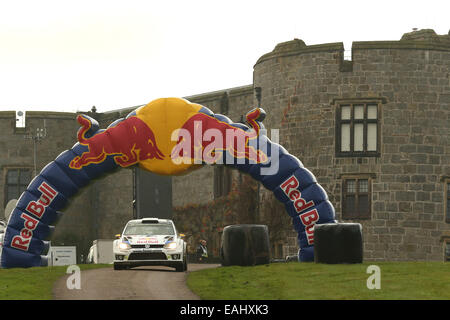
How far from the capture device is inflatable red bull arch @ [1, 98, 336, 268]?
3169 centimetres

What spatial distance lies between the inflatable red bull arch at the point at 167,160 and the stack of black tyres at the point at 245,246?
8.64 ft

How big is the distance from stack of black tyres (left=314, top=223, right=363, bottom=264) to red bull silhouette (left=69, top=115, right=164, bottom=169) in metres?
6.42

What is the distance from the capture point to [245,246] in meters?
28.4

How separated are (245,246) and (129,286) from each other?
5166 millimetres

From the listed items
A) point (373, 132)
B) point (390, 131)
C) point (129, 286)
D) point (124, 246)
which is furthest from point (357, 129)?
point (129, 286)

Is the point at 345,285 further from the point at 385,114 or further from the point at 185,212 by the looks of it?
the point at 185,212

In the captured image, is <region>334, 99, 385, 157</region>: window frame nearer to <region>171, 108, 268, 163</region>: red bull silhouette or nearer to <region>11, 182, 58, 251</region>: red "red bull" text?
<region>171, 108, 268, 163</region>: red bull silhouette

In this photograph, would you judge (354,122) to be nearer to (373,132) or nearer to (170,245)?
(373,132)

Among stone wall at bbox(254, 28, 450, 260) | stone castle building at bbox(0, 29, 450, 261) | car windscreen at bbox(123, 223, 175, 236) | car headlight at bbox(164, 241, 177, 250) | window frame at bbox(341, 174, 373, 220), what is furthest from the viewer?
window frame at bbox(341, 174, 373, 220)

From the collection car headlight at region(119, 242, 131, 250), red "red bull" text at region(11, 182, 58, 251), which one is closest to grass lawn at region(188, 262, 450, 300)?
car headlight at region(119, 242, 131, 250)

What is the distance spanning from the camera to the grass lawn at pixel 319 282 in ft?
70.0

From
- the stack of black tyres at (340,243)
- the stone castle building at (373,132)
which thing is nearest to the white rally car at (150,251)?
the stack of black tyres at (340,243)

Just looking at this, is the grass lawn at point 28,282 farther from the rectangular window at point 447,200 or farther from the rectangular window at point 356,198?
the rectangular window at point 447,200

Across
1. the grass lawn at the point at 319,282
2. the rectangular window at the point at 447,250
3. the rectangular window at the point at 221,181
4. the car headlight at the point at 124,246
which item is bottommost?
the rectangular window at the point at 447,250
